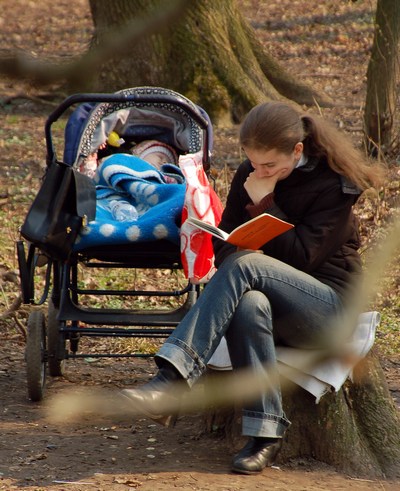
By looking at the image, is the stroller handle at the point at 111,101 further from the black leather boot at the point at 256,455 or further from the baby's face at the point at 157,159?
the black leather boot at the point at 256,455

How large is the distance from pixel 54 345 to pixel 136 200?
3.04ft

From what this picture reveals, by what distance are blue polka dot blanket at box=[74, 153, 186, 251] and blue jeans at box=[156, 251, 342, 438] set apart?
113 centimetres

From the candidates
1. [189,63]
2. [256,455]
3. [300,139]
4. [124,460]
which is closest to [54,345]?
[124,460]

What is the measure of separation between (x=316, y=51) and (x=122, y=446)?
13.3m

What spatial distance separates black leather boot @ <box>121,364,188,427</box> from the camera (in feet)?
12.0

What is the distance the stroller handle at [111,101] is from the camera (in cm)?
480

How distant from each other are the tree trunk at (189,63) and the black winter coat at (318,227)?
21.6ft

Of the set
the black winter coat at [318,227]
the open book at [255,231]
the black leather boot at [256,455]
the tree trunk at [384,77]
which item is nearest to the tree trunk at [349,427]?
the black leather boot at [256,455]

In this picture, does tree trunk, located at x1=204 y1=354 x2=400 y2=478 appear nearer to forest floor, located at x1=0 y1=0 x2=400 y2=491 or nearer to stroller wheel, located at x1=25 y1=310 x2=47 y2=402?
forest floor, located at x1=0 y1=0 x2=400 y2=491

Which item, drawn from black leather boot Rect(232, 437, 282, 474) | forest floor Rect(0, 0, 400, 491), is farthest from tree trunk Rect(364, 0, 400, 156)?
black leather boot Rect(232, 437, 282, 474)

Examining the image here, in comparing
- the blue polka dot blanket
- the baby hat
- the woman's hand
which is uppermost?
the woman's hand

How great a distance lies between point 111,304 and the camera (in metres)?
6.87

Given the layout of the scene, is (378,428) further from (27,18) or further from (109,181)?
(27,18)

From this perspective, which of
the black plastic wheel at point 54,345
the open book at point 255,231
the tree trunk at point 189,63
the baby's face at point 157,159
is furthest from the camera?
the tree trunk at point 189,63
